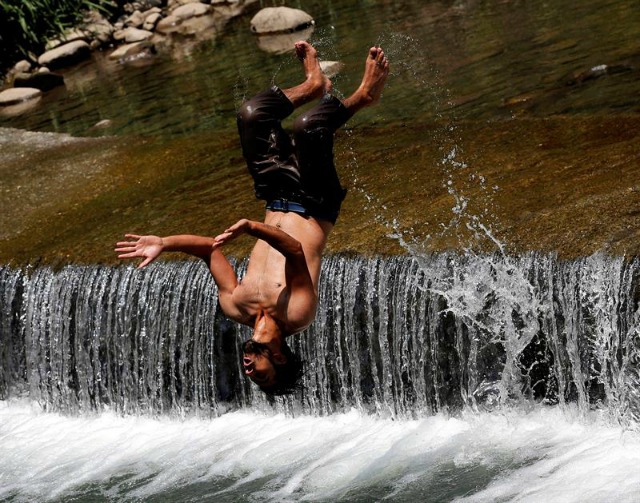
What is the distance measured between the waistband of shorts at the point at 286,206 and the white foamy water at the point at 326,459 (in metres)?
2.33

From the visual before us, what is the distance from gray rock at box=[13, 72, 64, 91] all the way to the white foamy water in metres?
12.8

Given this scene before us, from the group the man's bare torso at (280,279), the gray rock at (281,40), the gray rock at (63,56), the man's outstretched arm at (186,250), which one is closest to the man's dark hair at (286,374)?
the man's bare torso at (280,279)

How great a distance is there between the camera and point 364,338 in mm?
9711

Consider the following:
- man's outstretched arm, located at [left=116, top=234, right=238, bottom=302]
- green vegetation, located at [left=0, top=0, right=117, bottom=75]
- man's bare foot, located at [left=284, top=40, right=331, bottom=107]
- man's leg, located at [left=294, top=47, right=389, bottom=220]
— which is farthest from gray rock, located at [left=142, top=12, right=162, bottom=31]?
man's outstretched arm, located at [left=116, top=234, right=238, bottom=302]

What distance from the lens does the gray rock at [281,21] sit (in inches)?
888

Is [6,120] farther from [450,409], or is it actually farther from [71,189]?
[450,409]

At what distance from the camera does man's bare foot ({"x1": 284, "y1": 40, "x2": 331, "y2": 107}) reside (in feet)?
25.2

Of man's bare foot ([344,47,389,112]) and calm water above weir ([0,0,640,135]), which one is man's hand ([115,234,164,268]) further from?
calm water above weir ([0,0,640,135])

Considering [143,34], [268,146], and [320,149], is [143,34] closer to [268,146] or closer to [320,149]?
[268,146]

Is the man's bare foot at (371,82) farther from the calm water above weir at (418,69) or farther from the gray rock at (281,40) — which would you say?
the gray rock at (281,40)

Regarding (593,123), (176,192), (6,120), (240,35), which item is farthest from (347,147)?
(240,35)

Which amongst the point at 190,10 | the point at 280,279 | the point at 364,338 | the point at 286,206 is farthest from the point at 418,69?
the point at 190,10

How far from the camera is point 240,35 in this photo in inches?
922

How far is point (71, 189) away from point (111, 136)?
2.95 m
